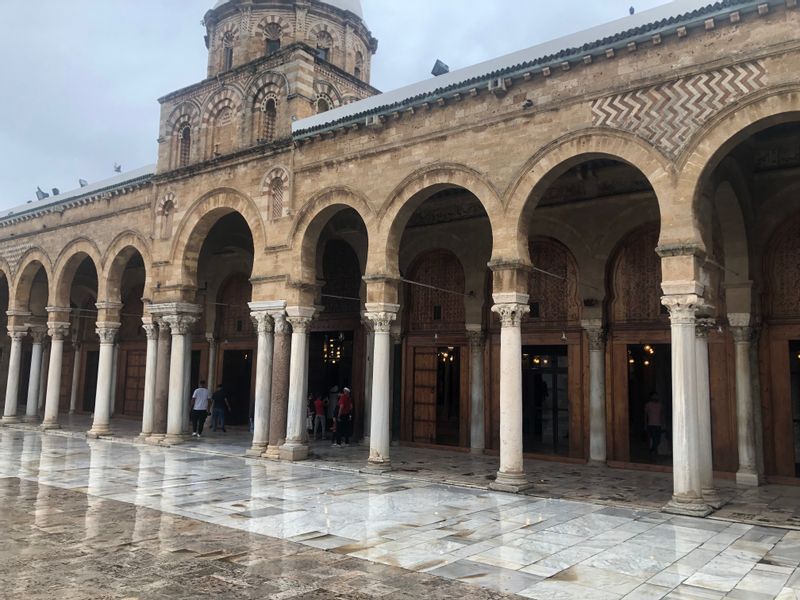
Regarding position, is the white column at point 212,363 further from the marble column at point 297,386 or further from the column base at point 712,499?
the column base at point 712,499

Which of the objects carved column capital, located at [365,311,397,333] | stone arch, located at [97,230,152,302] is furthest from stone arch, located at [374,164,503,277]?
stone arch, located at [97,230,152,302]

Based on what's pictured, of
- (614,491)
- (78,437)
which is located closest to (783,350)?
(614,491)

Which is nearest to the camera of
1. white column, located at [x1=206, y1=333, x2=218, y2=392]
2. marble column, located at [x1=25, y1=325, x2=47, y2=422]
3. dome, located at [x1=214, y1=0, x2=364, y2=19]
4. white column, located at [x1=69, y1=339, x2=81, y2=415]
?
dome, located at [x1=214, y1=0, x2=364, y2=19]

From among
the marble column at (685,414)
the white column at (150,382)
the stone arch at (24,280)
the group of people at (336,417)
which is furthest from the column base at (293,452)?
the stone arch at (24,280)

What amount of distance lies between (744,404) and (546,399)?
12.8 ft

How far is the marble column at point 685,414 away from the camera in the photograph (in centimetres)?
802

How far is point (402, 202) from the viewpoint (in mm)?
11203

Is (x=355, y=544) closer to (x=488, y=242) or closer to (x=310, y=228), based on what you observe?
(x=310, y=228)

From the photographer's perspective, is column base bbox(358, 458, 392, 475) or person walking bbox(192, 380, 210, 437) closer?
column base bbox(358, 458, 392, 475)

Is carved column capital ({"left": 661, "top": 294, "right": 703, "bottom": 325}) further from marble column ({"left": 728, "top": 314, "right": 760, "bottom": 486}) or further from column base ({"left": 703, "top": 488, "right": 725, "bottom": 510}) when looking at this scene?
marble column ({"left": 728, "top": 314, "right": 760, "bottom": 486})

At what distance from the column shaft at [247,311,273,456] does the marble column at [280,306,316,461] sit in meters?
0.61

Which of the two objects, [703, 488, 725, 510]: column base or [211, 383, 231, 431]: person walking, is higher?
[211, 383, 231, 431]: person walking

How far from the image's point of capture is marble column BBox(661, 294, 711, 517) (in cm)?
802

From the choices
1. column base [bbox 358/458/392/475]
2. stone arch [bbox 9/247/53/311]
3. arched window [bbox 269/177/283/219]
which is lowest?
column base [bbox 358/458/392/475]
